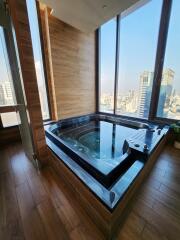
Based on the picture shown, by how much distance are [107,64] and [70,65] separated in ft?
3.41

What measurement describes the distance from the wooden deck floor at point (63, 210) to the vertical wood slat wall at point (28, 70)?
39cm

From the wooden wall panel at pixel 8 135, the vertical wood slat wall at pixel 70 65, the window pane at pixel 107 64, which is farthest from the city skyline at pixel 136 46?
the wooden wall panel at pixel 8 135

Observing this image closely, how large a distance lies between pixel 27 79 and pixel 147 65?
230cm

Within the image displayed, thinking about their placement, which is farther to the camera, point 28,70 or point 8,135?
point 8,135

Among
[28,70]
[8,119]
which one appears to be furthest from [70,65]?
[8,119]

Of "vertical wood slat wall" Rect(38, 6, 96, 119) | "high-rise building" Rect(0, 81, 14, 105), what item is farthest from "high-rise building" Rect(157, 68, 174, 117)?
"high-rise building" Rect(0, 81, 14, 105)

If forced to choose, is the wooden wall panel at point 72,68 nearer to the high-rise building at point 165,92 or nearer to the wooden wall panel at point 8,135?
the wooden wall panel at point 8,135

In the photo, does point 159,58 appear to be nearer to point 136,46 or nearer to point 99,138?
point 136,46

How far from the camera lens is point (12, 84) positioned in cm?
158

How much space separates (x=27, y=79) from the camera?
126 cm

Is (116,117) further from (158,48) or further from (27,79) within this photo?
(27,79)

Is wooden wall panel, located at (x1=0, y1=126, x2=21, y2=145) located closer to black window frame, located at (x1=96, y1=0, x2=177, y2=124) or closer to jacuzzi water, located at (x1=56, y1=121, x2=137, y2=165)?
jacuzzi water, located at (x1=56, y1=121, x2=137, y2=165)

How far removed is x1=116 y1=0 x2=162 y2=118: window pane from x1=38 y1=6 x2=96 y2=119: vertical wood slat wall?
2.76ft

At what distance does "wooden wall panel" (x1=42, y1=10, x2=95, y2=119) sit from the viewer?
2342mm
